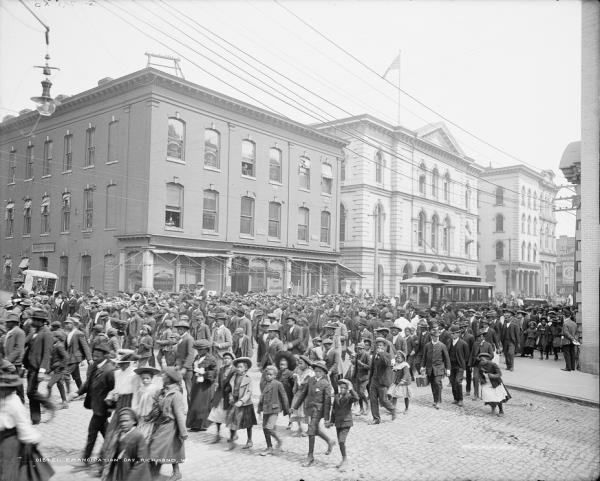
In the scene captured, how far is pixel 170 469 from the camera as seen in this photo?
798 cm

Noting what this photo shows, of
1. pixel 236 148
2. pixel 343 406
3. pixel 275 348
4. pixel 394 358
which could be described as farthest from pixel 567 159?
pixel 236 148

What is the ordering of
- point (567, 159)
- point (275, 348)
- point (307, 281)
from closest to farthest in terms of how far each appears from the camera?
point (275, 348)
point (567, 159)
point (307, 281)

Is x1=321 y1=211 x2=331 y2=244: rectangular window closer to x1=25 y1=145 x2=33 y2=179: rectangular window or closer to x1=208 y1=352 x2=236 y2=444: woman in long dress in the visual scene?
x1=25 y1=145 x2=33 y2=179: rectangular window

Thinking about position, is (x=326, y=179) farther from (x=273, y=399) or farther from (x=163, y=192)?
(x=273, y=399)

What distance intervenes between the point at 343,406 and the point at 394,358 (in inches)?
163

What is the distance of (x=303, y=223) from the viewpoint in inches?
1531

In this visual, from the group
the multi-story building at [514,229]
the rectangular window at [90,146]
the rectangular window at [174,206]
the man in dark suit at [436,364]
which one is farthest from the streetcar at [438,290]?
the multi-story building at [514,229]

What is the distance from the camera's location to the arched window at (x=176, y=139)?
3016cm

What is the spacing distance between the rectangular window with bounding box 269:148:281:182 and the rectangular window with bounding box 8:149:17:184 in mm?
18120

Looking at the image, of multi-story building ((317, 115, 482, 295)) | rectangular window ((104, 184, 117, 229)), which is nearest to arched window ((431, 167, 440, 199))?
multi-story building ((317, 115, 482, 295))

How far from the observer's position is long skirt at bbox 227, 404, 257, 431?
9.02 metres

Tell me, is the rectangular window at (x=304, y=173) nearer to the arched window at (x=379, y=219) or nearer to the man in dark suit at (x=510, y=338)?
the arched window at (x=379, y=219)

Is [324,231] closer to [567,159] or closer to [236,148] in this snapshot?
[236,148]

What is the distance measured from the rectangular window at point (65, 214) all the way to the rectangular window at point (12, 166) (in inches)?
246
